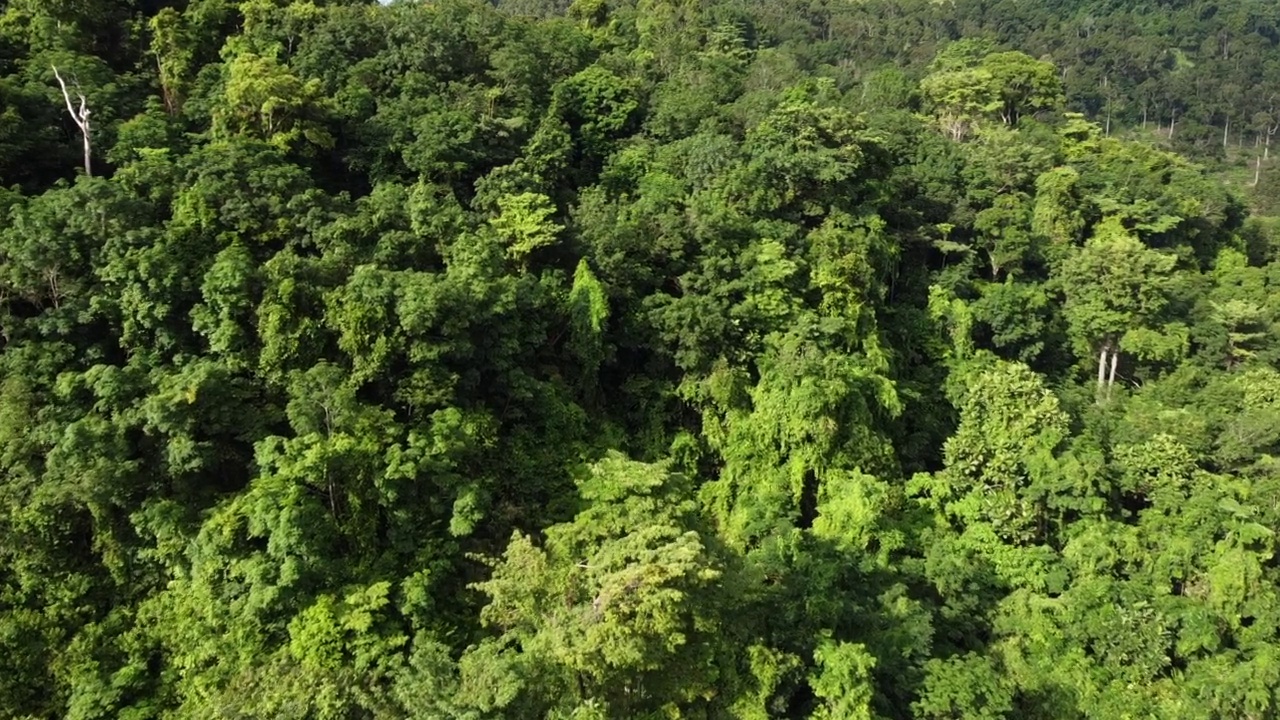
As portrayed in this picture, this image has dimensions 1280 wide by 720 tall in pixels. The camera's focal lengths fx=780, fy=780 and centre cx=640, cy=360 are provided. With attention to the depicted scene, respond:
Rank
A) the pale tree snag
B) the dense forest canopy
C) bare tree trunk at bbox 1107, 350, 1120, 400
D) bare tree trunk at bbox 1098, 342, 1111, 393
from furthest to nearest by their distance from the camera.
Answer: bare tree trunk at bbox 1098, 342, 1111, 393
bare tree trunk at bbox 1107, 350, 1120, 400
the pale tree snag
the dense forest canopy

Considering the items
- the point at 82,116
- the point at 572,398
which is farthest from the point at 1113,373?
the point at 82,116

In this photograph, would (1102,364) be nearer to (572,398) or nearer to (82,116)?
(572,398)

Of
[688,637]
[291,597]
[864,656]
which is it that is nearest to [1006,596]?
[864,656]

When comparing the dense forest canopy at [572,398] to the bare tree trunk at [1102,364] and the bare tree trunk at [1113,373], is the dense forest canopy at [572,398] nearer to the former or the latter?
the bare tree trunk at [1102,364]

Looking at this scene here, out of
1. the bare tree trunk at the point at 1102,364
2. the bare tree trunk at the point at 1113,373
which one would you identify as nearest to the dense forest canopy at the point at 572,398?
the bare tree trunk at the point at 1102,364

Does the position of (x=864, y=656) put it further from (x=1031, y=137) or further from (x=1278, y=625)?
(x=1031, y=137)

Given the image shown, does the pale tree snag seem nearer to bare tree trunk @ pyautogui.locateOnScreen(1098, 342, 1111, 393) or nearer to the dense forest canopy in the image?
the dense forest canopy

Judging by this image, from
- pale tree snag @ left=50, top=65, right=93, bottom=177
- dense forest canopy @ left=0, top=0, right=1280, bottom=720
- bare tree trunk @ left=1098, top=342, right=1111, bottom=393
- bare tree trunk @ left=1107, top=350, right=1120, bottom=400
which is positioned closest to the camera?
dense forest canopy @ left=0, top=0, right=1280, bottom=720

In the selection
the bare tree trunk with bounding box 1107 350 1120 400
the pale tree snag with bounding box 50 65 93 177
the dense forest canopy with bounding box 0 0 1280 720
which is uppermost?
the pale tree snag with bounding box 50 65 93 177


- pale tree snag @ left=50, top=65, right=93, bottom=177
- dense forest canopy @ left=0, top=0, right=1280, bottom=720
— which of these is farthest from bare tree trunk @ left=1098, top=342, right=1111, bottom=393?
pale tree snag @ left=50, top=65, right=93, bottom=177
